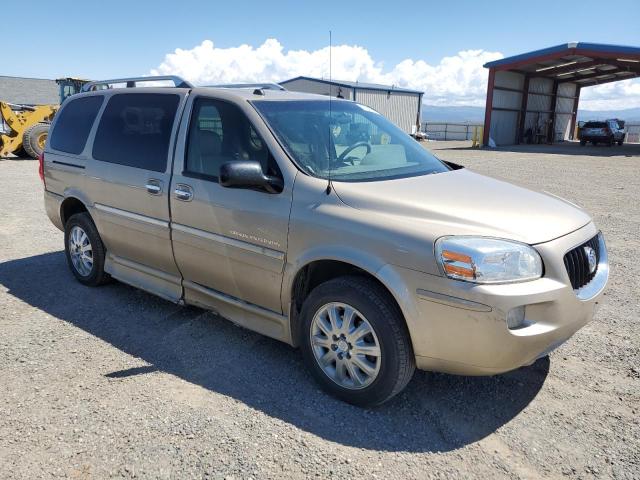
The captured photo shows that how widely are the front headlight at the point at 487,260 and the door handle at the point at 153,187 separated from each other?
2326 millimetres

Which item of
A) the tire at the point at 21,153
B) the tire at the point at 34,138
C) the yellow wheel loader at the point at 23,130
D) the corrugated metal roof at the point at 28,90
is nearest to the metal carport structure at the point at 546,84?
the yellow wheel loader at the point at 23,130

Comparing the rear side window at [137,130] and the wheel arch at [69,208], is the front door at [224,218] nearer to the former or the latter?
the rear side window at [137,130]

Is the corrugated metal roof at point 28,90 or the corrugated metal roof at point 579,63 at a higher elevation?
the corrugated metal roof at point 579,63

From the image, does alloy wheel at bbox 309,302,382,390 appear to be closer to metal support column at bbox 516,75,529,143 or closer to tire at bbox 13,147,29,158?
tire at bbox 13,147,29,158

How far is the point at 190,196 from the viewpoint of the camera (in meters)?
3.79

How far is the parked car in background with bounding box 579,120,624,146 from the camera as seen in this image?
3259 centimetres

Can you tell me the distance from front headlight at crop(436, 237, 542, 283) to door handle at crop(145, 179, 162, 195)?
7.63 feet

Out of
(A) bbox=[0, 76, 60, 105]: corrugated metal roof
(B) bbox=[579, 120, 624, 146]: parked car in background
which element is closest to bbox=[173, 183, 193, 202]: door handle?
(B) bbox=[579, 120, 624, 146]: parked car in background

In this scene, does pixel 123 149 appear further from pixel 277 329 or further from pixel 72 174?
pixel 277 329

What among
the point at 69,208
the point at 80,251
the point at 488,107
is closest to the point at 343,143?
the point at 80,251

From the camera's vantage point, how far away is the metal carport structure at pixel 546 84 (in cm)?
2803

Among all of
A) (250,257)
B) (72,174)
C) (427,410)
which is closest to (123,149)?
(72,174)

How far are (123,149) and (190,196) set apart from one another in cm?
109

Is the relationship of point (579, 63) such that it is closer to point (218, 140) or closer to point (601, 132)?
point (601, 132)
